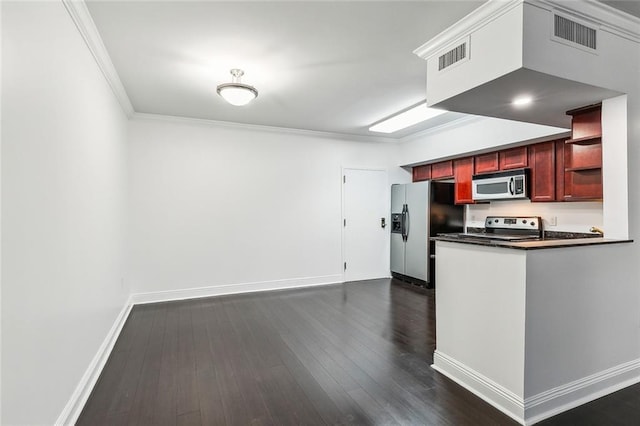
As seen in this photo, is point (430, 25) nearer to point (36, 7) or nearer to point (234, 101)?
point (234, 101)

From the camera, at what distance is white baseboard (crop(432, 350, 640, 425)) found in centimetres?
199

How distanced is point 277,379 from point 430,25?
2847 millimetres

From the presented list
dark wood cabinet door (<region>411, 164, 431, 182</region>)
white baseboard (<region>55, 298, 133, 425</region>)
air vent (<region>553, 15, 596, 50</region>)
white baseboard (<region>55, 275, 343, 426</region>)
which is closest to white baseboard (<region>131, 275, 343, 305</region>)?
white baseboard (<region>55, 275, 343, 426</region>)

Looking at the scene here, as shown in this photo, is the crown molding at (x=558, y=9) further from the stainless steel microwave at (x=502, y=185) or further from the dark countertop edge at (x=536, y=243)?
the stainless steel microwave at (x=502, y=185)

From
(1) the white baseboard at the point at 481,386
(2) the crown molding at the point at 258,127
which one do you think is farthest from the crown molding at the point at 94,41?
(1) the white baseboard at the point at 481,386

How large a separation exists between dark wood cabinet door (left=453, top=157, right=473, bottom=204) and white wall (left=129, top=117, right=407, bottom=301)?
1.58 meters

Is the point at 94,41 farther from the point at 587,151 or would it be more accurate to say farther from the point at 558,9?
the point at 587,151

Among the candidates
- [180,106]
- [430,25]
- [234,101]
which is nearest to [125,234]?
[180,106]

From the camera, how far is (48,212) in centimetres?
168

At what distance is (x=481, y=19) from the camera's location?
212 cm

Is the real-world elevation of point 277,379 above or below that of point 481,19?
below

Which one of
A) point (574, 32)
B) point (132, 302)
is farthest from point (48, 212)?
point (574, 32)

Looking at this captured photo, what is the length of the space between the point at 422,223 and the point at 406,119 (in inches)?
68.4

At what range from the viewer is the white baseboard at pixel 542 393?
1990 millimetres
